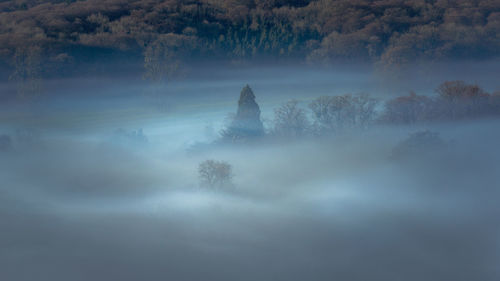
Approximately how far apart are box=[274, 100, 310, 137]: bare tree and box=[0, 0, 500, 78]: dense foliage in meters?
3.98

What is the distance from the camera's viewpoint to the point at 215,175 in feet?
65.6

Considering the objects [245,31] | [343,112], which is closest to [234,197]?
[343,112]

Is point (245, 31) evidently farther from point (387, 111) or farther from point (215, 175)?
point (215, 175)

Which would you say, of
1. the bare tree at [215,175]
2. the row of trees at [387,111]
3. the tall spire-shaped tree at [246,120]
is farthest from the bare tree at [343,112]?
the bare tree at [215,175]

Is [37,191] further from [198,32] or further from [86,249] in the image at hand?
[198,32]

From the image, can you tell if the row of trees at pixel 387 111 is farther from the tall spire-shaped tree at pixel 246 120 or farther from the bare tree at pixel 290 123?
the tall spire-shaped tree at pixel 246 120

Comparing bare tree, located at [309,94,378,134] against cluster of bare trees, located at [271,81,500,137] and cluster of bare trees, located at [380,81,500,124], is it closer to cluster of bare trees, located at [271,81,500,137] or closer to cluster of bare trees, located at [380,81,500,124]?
cluster of bare trees, located at [271,81,500,137]

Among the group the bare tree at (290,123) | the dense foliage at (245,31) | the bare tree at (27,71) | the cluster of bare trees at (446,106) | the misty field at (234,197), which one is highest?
the dense foliage at (245,31)

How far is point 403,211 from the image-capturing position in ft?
65.8

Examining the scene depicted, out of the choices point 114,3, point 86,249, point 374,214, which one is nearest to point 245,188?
point 374,214

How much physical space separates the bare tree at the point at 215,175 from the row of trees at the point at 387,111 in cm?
192

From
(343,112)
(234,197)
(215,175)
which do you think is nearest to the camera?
(234,197)

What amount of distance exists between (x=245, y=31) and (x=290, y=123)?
267 inches

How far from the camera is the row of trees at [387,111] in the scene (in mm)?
21531
